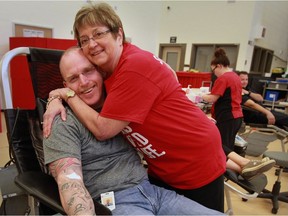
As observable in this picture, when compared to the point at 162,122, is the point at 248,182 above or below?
below

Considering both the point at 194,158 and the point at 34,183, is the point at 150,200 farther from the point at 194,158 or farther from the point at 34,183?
the point at 34,183

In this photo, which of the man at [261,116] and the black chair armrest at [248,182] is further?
the man at [261,116]

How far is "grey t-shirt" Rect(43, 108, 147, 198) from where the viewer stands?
896mm

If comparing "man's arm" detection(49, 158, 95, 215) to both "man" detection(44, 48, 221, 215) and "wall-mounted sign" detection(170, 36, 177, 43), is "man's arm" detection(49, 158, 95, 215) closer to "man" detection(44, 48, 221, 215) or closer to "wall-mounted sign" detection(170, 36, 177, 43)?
"man" detection(44, 48, 221, 215)

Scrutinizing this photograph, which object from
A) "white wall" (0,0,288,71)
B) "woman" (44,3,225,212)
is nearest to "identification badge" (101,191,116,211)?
"woman" (44,3,225,212)

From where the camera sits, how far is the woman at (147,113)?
2.91ft

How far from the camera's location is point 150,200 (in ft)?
3.31

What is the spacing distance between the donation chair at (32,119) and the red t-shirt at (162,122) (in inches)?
14.8

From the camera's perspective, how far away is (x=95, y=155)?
1000 mm

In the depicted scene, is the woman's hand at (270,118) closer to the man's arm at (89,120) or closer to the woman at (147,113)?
the woman at (147,113)

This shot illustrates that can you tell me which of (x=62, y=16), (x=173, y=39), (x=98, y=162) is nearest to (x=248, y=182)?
(x=98, y=162)

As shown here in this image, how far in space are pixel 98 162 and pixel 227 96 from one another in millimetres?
1895

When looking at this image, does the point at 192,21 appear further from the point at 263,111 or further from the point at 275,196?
the point at 275,196

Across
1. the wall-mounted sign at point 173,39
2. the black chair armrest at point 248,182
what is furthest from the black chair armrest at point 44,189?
the wall-mounted sign at point 173,39
